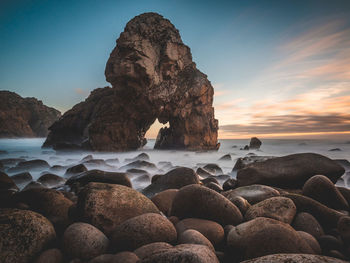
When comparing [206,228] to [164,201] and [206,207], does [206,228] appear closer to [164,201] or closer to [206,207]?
[206,207]

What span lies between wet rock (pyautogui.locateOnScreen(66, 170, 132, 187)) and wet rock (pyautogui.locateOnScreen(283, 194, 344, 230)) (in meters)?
3.67

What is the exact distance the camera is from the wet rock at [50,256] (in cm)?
153

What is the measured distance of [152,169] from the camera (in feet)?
29.7

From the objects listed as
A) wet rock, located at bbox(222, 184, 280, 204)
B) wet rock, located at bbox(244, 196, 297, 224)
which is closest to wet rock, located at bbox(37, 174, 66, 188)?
wet rock, located at bbox(222, 184, 280, 204)

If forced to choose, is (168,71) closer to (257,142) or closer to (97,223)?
(97,223)

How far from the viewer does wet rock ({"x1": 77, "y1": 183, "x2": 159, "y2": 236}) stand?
2.19 meters

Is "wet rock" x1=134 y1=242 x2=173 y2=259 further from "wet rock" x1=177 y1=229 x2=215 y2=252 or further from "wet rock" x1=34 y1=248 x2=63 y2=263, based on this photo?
"wet rock" x1=34 y1=248 x2=63 y2=263

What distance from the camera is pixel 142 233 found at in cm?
171

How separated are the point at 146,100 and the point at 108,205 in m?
15.1

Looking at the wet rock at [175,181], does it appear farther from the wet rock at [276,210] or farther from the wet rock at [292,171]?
the wet rock at [276,210]

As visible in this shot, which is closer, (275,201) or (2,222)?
(2,222)

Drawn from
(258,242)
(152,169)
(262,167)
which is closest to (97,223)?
(258,242)

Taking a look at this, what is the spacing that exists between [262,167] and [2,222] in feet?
15.3

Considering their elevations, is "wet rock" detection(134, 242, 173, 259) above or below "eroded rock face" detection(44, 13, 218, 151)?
below
